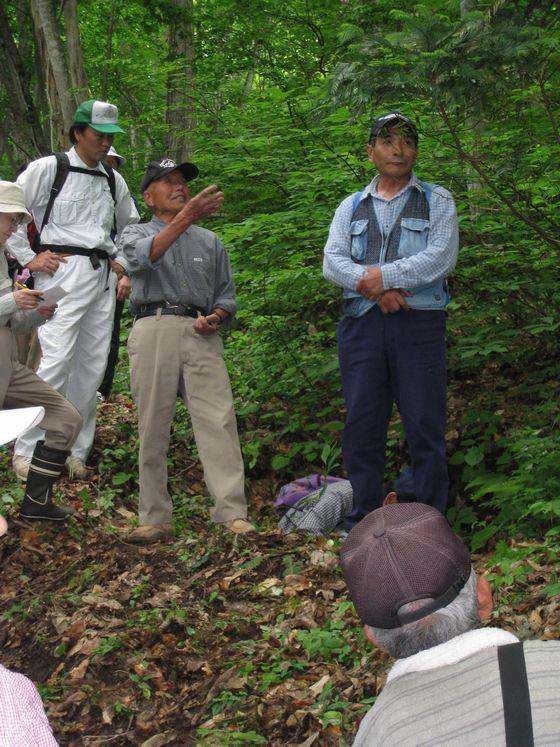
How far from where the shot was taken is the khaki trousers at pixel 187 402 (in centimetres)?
546

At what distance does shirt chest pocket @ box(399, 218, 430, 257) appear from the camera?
16.3 feet

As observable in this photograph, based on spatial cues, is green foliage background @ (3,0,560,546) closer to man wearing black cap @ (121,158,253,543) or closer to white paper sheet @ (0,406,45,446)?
man wearing black cap @ (121,158,253,543)

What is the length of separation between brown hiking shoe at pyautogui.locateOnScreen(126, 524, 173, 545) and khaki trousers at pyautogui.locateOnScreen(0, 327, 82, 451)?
70 centimetres

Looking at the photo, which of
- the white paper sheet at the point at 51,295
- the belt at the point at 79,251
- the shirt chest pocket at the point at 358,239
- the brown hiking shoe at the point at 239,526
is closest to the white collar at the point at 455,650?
the shirt chest pocket at the point at 358,239

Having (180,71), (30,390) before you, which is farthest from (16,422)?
(180,71)

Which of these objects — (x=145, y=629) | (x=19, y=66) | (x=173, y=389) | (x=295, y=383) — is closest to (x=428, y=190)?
(x=173, y=389)

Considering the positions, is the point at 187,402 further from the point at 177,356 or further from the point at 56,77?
the point at 56,77

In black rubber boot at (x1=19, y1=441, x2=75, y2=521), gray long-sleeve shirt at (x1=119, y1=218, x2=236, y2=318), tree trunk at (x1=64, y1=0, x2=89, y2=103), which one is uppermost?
tree trunk at (x1=64, y1=0, x2=89, y2=103)

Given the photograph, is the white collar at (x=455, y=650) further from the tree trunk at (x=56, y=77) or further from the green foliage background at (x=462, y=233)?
the tree trunk at (x=56, y=77)

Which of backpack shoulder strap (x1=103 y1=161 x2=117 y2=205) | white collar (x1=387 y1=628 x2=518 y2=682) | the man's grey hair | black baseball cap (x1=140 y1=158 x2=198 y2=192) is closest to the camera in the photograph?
white collar (x1=387 y1=628 x2=518 y2=682)

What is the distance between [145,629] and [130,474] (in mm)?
2521

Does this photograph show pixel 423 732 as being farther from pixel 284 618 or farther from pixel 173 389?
pixel 173 389

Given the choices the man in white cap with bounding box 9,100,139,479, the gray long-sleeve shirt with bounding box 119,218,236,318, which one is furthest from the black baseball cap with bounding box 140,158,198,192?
the man in white cap with bounding box 9,100,139,479

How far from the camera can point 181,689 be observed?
158 inches
